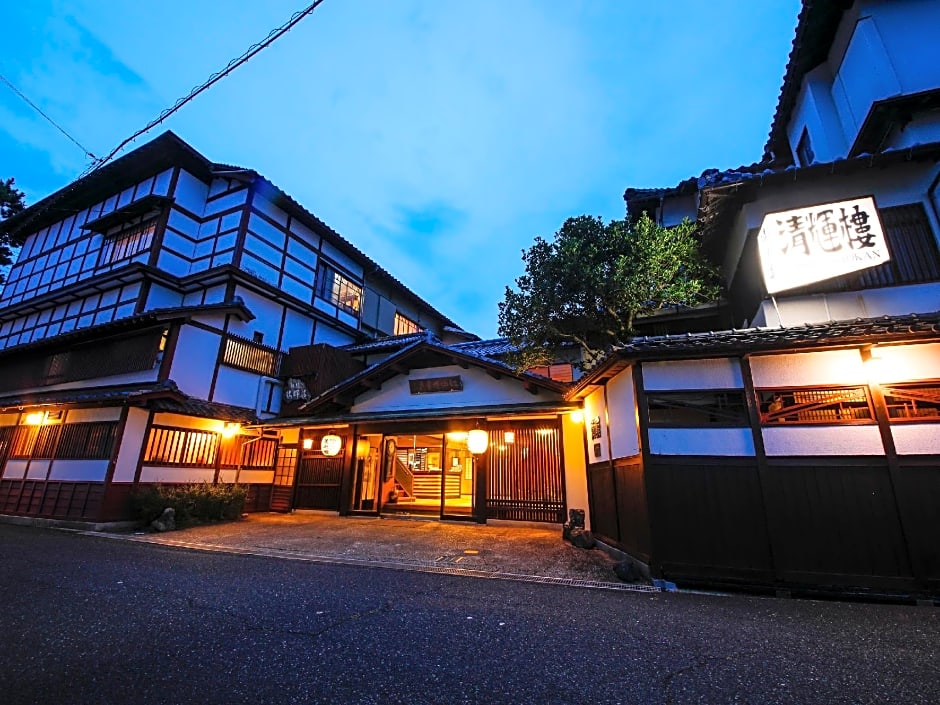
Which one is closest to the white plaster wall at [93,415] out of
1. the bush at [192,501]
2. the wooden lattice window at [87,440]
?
the wooden lattice window at [87,440]

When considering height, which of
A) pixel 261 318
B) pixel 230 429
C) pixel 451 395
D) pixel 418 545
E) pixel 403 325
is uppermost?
pixel 403 325

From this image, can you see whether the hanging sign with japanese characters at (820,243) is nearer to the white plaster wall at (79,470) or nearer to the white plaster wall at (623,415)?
the white plaster wall at (623,415)

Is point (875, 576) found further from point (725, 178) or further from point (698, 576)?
point (725, 178)

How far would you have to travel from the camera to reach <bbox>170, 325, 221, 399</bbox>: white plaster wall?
46.6 ft

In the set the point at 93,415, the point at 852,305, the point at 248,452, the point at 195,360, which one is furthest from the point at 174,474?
the point at 852,305

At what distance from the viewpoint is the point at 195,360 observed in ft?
48.3

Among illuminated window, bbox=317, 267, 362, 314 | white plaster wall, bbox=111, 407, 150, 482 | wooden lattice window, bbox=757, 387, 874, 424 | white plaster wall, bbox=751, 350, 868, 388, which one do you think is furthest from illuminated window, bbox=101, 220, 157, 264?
wooden lattice window, bbox=757, 387, 874, 424

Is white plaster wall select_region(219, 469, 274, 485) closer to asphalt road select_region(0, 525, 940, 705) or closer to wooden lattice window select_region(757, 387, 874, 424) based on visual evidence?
asphalt road select_region(0, 525, 940, 705)

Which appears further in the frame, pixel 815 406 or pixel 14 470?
pixel 14 470

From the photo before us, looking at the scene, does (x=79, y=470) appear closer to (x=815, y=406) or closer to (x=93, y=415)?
(x=93, y=415)

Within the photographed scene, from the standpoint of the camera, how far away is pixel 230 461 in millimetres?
15531

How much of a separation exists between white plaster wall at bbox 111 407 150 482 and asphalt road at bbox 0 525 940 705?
20.3ft

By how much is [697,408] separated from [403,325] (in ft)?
73.6

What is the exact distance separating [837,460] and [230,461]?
17963 mm
